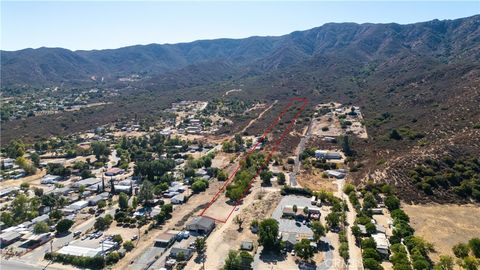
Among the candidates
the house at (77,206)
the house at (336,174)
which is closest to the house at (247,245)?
the house at (77,206)

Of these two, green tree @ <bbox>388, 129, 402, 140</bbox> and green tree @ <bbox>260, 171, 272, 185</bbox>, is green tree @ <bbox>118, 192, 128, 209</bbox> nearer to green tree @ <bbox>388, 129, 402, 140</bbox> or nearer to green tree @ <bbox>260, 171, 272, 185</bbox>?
green tree @ <bbox>260, 171, 272, 185</bbox>

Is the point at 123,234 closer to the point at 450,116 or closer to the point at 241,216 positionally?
the point at 241,216

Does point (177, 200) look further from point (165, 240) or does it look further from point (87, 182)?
point (87, 182)

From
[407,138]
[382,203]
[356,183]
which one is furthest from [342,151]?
[382,203]

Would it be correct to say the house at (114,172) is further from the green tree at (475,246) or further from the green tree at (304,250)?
the green tree at (475,246)

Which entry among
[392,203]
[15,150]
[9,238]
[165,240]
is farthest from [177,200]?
[15,150]

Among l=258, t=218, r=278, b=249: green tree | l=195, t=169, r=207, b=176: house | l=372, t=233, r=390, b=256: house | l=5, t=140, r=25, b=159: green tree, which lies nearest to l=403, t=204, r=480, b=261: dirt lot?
l=372, t=233, r=390, b=256: house
